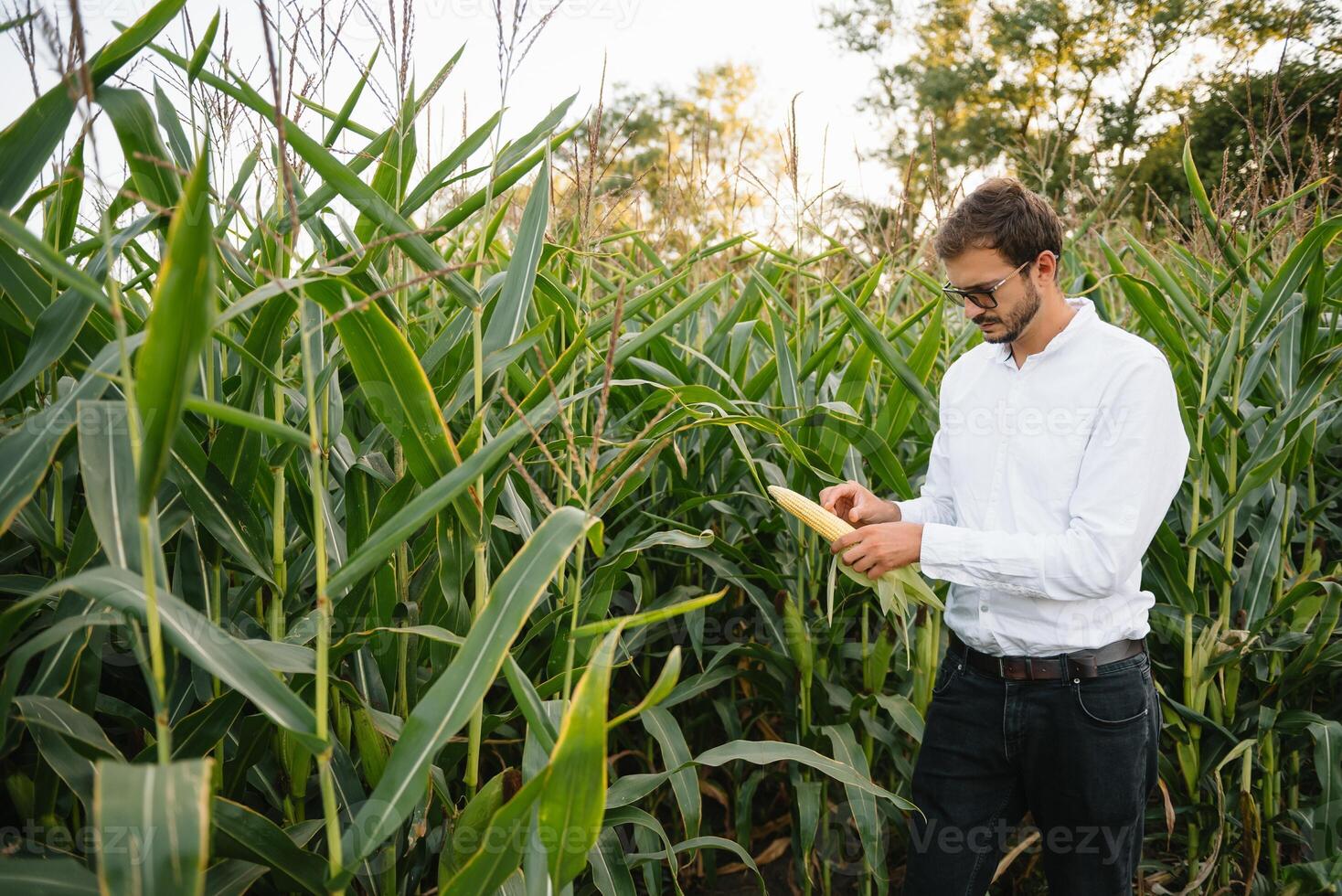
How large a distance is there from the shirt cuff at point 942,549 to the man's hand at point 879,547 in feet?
0.06

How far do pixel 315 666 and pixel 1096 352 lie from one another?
5.01 ft

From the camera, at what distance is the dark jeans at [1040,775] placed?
1.71 m

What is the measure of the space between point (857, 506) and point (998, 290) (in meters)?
0.53

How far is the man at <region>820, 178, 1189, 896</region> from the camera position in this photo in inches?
63.4

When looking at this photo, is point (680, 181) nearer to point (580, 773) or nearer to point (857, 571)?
point (857, 571)

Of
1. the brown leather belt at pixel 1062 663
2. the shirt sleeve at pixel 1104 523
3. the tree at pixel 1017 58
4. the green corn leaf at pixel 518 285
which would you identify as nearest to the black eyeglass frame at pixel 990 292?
the shirt sleeve at pixel 1104 523

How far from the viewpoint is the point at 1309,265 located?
2027 mm

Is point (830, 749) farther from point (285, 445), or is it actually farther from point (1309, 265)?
point (1309, 265)

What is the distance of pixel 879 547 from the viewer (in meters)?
1.63

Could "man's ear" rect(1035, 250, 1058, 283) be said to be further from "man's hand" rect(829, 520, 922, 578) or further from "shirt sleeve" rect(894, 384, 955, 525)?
"man's hand" rect(829, 520, 922, 578)

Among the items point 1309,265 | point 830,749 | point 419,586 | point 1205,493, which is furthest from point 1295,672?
point 419,586

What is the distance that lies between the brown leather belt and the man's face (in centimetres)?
66

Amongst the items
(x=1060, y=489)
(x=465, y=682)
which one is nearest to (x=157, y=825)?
(x=465, y=682)

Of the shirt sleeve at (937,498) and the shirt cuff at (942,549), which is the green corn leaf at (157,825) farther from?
the shirt sleeve at (937,498)
